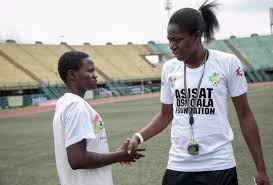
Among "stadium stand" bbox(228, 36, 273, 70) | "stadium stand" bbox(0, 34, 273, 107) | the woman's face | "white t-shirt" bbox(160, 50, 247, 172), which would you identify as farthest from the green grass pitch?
"stadium stand" bbox(228, 36, 273, 70)

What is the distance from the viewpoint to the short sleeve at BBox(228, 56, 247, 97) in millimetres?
2912

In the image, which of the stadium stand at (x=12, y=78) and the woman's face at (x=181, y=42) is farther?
the stadium stand at (x=12, y=78)

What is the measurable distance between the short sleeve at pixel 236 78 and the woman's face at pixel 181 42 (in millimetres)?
282

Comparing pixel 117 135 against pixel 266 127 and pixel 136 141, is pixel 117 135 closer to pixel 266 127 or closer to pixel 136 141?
pixel 266 127

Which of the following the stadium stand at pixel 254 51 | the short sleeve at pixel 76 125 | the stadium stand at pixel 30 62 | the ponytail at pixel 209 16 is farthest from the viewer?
the stadium stand at pixel 254 51

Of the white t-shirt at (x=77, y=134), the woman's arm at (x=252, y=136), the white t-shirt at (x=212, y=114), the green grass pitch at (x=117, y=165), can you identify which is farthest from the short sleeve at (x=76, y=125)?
the green grass pitch at (x=117, y=165)

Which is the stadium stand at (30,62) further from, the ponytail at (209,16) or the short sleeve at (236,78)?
the short sleeve at (236,78)

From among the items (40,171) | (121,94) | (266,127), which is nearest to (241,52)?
(121,94)

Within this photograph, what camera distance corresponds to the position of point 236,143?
912 cm

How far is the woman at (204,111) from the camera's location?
2.90 meters

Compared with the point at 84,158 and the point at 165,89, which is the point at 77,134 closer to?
the point at 84,158

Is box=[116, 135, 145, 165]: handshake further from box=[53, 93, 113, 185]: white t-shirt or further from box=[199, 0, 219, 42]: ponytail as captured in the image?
box=[199, 0, 219, 42]: ponytail

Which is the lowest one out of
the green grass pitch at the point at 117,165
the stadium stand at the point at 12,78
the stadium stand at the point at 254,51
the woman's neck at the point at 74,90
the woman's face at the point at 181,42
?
the stadium stand at the point at 254,51

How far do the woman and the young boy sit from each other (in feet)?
0.82
